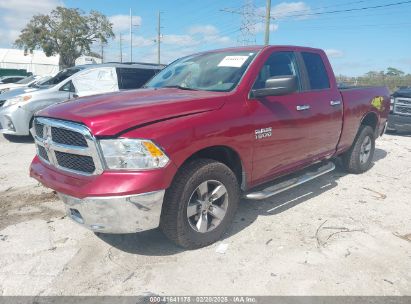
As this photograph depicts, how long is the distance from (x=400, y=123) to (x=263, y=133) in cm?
792

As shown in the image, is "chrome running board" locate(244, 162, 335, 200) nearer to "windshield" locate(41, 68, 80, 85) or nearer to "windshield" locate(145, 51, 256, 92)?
"windshield" locate(145, 51, 256, 92)

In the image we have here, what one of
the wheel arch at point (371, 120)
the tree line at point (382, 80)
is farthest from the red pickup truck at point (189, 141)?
the tree line at point (382, 80)

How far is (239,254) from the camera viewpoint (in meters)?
3.36

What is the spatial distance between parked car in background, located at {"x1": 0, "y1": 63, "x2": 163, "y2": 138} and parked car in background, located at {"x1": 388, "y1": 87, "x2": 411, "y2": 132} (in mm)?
6701

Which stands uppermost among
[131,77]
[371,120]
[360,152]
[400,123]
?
[131,77]

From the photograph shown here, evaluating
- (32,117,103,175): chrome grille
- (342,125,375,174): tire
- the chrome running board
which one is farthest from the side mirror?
(342,125,375,174): tire

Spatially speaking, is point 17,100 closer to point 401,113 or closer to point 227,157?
point 227,157

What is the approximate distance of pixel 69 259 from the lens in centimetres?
322

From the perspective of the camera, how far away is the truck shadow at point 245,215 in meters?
3.44

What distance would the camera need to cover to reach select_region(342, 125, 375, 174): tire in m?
5.84

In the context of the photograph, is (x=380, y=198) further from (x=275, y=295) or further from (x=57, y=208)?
(x=57, y=208)

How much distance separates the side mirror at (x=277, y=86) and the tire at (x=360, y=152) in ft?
9.05

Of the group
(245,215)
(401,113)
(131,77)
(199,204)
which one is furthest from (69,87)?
(401,113)

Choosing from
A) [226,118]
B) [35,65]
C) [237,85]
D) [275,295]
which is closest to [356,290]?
[275,295]
